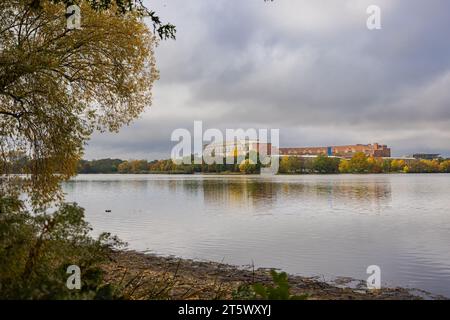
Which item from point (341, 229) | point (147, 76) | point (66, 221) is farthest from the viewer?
point (341, 229)

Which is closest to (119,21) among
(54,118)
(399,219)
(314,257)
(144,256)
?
(54,118)

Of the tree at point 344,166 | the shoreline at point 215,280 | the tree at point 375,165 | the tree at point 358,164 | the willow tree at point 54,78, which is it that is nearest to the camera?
the shoreline at point 215,280

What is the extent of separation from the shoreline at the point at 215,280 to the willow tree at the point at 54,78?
3.48 metres

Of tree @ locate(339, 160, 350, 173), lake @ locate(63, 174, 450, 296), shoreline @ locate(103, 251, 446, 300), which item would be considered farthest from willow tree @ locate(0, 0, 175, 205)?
tree @ locate(339, 160, 350, 173)

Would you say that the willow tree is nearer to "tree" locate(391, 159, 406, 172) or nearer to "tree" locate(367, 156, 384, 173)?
"tree" locate(367, 156, 384, 173)

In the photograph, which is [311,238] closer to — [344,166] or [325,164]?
[325,164]

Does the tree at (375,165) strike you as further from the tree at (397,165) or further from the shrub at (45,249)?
the shrub at (45,249)

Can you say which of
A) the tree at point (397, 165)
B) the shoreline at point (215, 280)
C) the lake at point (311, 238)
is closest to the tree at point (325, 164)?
the tree at point (397, 165)

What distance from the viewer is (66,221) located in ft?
13.7

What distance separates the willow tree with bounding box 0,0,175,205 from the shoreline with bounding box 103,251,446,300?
3484 mm

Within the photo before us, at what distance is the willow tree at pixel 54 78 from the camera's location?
12.7m

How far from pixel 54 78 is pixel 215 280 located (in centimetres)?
788
